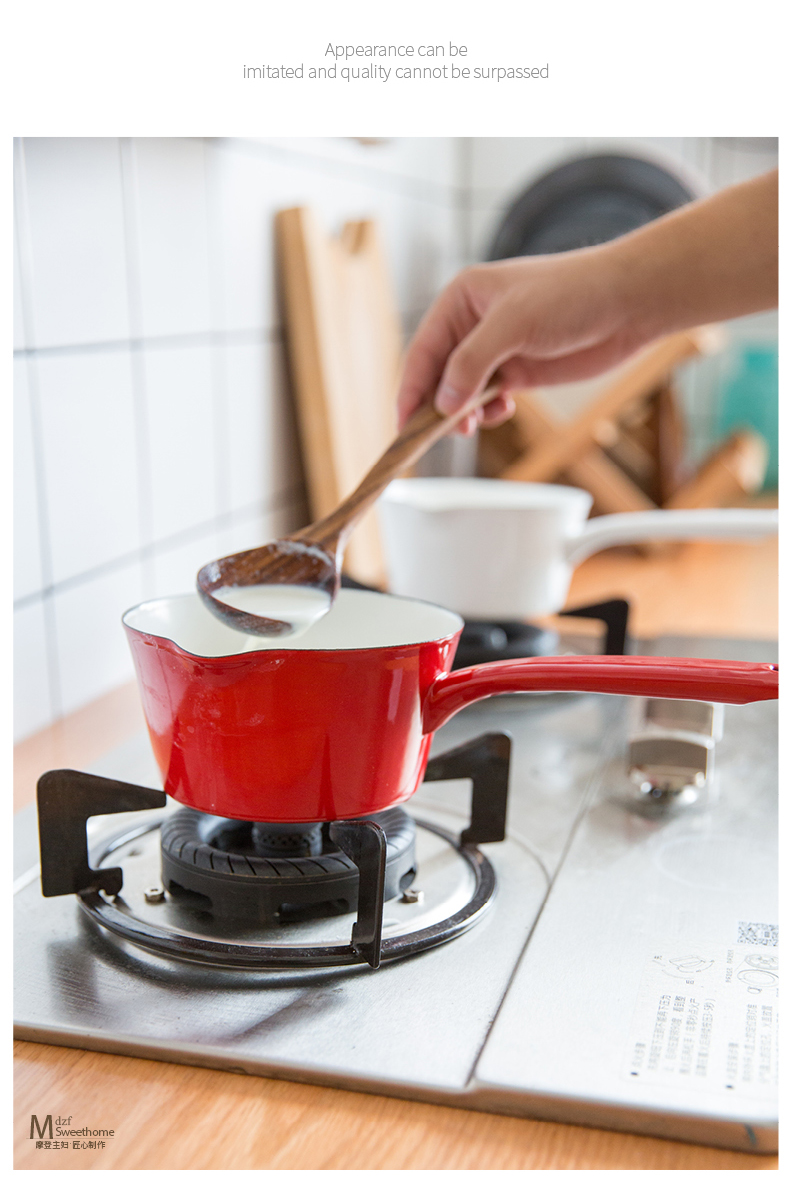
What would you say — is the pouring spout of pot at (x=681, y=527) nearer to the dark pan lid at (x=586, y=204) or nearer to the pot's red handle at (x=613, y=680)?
the pot's red handle at (x=613, y=680)

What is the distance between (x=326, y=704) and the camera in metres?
0.38

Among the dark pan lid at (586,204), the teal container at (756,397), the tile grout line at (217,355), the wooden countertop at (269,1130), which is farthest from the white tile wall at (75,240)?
the teal container at (756,397)

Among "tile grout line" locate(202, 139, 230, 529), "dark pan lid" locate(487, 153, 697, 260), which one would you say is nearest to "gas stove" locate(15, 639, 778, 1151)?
"tile grout line" locate(202, 139, 230, 529)

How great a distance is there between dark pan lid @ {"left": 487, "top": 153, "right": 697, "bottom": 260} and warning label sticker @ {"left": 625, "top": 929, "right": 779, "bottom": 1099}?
41.4 inches

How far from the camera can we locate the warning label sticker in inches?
12.7

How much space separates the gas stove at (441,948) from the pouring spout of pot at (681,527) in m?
0.21

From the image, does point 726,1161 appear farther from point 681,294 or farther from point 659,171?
point 659,171

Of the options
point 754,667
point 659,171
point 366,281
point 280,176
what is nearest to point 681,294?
point 754,667

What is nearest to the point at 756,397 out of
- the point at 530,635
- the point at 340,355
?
the point at 340,355

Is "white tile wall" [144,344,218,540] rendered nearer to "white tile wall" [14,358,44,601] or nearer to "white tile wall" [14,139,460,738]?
"white tile wall" [14,139,460,738]
